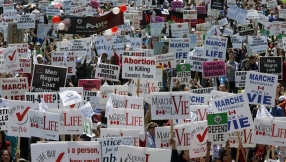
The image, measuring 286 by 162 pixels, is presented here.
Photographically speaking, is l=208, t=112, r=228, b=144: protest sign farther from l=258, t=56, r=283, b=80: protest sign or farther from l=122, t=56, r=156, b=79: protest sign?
l=258, t=56, r=283, b=80: protest sign

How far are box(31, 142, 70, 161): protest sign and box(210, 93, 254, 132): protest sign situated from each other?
3.12m

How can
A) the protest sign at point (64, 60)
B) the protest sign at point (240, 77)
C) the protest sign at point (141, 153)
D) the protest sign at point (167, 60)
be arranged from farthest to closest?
the protest sign at point (167, 60)
the protest sign at point (64, 60)
the protest sign at point (240, 77)
the protest sign at point (141, 153)

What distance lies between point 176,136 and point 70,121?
172cm

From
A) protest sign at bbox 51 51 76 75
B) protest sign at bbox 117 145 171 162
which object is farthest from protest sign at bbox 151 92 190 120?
protest sign at bbox 51 51 76 75

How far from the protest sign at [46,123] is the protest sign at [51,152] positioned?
4.55 ft

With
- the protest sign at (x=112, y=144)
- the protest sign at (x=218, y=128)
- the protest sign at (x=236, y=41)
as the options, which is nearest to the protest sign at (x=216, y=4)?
the protest sign at (x=236, y=41)

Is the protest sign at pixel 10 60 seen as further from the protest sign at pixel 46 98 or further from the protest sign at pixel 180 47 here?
the protest sign at pixel 180 47

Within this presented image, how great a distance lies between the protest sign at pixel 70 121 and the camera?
49.8 ft

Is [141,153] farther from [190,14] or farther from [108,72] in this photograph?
[190,14]

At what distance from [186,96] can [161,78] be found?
6.02 m

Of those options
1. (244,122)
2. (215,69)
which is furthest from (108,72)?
(244,122)

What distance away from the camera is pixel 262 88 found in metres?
16.9

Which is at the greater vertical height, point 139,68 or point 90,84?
point 139,68

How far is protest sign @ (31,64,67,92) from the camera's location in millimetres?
18328
